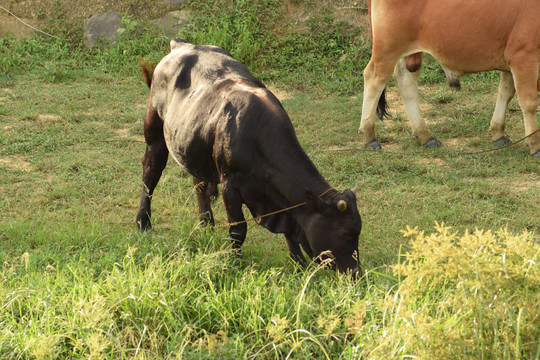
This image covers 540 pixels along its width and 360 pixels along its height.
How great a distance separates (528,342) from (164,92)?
330cm

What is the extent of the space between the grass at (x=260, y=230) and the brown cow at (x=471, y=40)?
0.68m

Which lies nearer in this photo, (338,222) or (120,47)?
(338,222)

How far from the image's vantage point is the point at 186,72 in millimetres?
5191

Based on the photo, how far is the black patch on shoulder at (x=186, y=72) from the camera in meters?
5.16

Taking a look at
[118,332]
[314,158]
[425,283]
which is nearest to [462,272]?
[425,283]

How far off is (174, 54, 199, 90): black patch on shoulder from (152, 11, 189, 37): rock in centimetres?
547

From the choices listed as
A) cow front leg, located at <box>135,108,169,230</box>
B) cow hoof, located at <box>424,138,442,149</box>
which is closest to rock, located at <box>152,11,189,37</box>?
cow hoof, located at <box>424,138,442,149</box>

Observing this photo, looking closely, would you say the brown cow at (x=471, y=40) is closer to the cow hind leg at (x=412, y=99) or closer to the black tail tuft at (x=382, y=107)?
the cow hind leg at (x=412, y=99)

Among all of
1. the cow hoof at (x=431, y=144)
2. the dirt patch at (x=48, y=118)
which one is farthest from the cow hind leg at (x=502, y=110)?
the dirt patch at (x=48, y=118)

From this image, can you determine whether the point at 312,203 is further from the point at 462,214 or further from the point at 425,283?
the point at 462,214

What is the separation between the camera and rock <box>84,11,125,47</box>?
34.7ft

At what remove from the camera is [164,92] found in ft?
17.4

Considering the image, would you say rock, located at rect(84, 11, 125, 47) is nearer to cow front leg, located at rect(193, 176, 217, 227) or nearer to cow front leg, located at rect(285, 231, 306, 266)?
cow front leg, located at rect(193, 176, 217, 227)

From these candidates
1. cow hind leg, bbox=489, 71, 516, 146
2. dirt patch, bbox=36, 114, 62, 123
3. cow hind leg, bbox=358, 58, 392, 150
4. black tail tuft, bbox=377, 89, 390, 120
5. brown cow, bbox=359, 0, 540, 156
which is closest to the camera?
brown cow, bbox=359, 0, 540, 156
